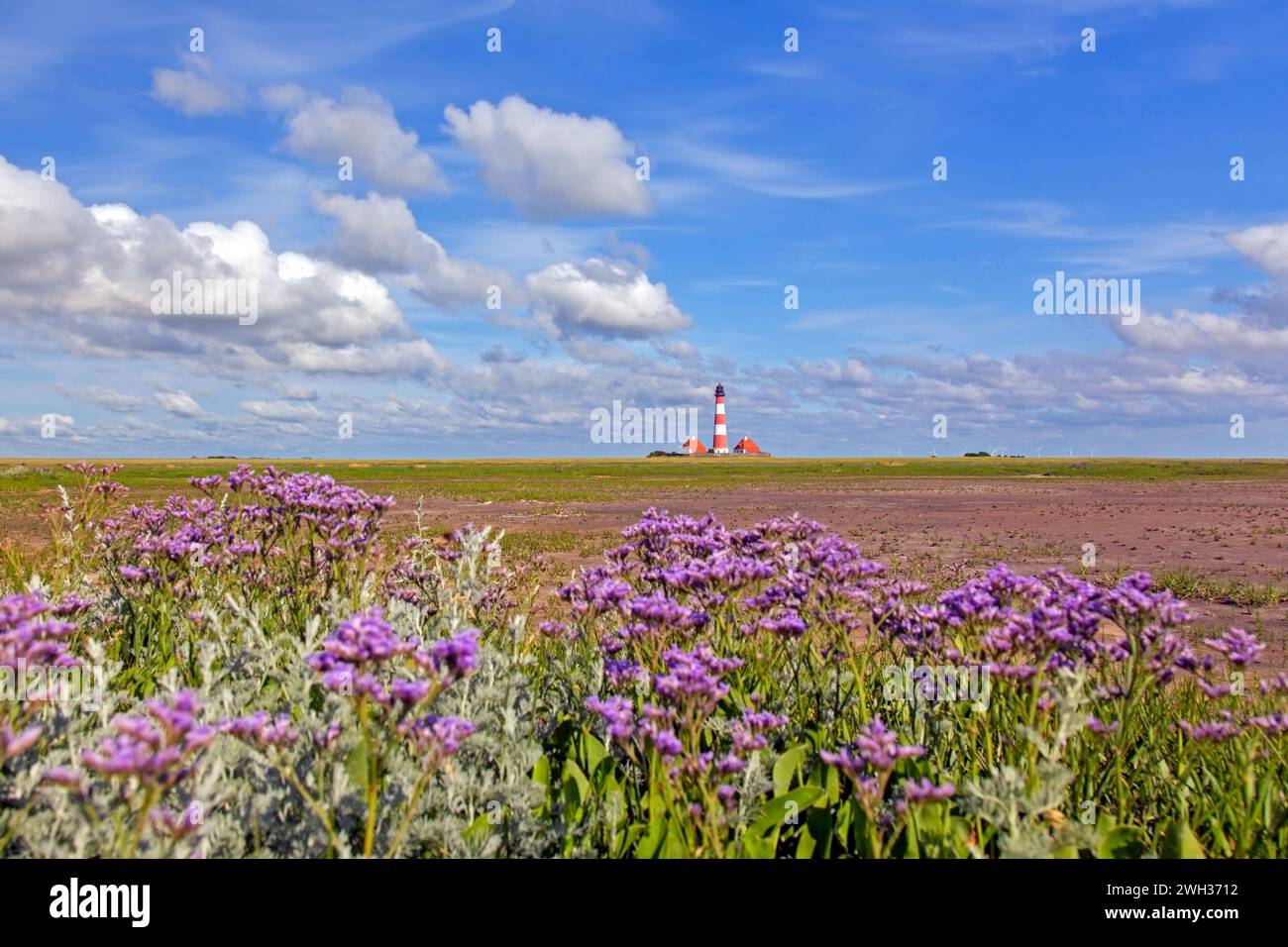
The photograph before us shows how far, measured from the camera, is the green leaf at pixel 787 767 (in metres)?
3.68

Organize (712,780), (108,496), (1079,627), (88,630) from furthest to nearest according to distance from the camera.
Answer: (108,496) → (88,630) → (1079,627) → (712,780)

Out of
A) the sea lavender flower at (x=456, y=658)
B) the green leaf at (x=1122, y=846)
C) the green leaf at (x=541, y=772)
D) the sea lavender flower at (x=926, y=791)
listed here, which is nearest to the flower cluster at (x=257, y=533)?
the green leaf at (x=541, y=772)

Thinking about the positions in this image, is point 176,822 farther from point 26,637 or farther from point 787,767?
point 787,767

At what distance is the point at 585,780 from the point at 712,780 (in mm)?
536

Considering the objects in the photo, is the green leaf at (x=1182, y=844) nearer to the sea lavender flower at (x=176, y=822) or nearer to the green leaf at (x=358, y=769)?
the green leaf at (x=358, y=769)

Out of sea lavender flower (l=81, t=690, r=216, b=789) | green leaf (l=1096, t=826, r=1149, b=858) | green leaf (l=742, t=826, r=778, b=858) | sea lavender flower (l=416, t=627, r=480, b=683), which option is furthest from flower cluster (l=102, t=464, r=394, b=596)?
green leaf (l=1096, t=826, r=1149, b=858)

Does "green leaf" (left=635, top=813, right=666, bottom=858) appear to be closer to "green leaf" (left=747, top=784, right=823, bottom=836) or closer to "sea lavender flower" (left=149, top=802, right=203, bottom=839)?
"green leaf" (left=747, top=784, right=823, bottom=836)

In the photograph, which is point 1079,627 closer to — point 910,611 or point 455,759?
point 910,611

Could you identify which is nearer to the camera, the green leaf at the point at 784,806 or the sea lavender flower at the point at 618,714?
the sea lavender flower at the point at 618,714

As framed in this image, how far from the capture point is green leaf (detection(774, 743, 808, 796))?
368 centimetres

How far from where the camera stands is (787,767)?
12.3 feet

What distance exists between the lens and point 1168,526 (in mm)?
27062
